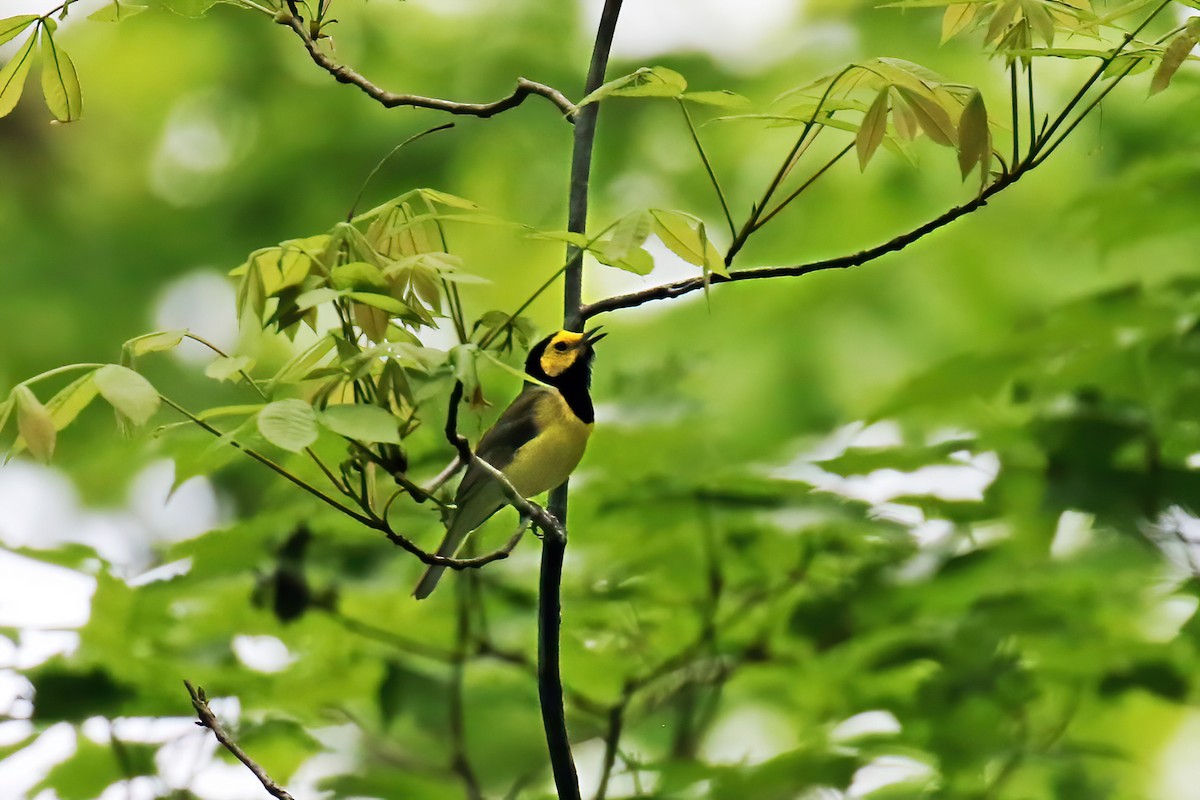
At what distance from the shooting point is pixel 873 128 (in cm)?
132

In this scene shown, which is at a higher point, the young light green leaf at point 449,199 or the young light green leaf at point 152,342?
the young light green leaf at point 449,199

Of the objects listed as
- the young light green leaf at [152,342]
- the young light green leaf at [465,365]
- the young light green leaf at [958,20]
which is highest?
the young light green leaf at [958,20]

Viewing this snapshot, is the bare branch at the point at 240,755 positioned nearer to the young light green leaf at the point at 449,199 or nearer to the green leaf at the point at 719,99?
the young light green leaf at the point at 449,199

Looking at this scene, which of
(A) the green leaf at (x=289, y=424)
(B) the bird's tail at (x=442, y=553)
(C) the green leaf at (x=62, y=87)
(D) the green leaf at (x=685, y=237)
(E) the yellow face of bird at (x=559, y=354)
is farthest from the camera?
(B) the bird's tail at (x=442, y=553)

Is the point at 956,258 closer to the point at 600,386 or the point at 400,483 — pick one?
the point at 600,386

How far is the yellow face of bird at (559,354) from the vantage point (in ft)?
6.90

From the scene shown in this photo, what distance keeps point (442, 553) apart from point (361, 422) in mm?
1353

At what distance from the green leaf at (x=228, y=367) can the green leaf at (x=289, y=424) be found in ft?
0.23

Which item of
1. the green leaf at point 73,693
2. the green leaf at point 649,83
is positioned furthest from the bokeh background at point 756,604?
the green leaf at point 649,83

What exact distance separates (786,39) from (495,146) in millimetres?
1279

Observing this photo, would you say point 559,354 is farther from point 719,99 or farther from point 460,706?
point 719,99

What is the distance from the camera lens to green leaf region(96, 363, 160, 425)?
117cm

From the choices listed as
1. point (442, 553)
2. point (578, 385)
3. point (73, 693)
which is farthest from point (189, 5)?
point (73, 693)

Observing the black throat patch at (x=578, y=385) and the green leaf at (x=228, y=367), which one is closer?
the green leaf at (x=228, y=367)
